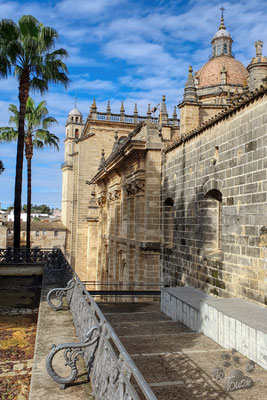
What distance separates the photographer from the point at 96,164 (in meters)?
32.7

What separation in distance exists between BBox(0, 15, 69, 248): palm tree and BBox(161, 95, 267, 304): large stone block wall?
747 centimetres

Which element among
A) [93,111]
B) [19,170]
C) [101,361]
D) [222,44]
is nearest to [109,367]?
[101,361]

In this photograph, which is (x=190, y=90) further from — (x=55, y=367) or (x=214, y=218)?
(x=55, y=367)

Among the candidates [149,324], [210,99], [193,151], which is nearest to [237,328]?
[149,324]

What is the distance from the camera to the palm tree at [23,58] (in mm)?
15898

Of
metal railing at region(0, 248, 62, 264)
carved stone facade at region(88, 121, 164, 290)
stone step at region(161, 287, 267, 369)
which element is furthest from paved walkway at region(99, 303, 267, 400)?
metal railing at region(0, 248, 62, 264)

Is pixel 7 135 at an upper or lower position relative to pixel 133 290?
upper

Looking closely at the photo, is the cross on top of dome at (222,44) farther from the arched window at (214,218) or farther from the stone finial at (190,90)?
the arched window at (214,218)

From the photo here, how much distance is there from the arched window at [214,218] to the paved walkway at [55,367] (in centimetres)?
516

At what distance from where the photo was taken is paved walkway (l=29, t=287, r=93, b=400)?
11.2ft

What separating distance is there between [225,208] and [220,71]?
28.4 meters

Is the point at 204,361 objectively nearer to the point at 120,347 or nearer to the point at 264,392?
the point at 264,392

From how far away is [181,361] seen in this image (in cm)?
528

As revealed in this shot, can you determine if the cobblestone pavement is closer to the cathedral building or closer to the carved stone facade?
the carved stone facade
